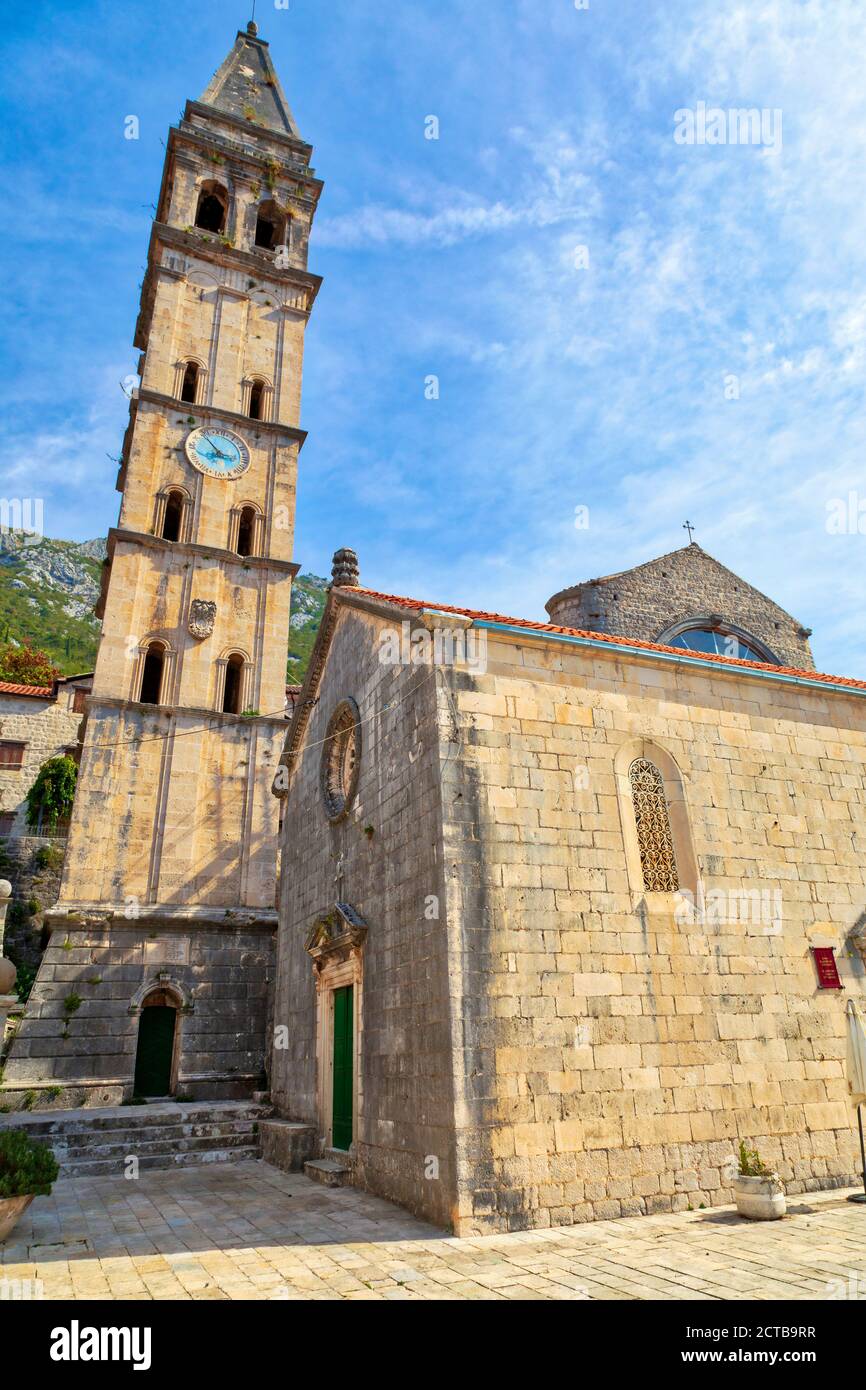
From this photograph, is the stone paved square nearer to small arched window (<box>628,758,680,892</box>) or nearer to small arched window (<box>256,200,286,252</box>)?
small arched window (<box>628,758,680,892</box>)

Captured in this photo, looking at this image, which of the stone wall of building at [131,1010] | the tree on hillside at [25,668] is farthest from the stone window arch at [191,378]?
the tree on hillside at [25,668]

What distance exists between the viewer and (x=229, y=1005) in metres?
18.5

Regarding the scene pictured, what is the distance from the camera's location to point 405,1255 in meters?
6.69

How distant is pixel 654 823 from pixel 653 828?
7 centimetres

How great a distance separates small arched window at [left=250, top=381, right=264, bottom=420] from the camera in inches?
972

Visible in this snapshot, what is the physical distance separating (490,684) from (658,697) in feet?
8.07

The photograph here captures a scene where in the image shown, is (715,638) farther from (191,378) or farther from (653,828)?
(191,378)

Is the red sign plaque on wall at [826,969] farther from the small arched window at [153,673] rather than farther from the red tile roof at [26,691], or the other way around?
the red tile roof at [26,691]

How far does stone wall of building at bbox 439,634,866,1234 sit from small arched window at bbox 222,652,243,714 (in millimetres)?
13481

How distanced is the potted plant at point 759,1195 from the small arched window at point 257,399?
22.6m

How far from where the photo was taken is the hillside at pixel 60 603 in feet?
197

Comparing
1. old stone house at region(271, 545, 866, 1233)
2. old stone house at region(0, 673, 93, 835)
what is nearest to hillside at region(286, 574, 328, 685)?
old stone house at region(0, 673, 93, 835)

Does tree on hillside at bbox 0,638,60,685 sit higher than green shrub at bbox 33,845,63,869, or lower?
higher

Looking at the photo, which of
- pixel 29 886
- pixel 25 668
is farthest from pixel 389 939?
pixel 25 668
